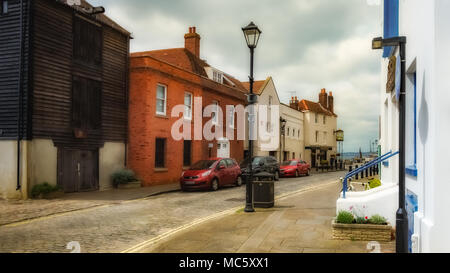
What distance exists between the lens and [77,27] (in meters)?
15.9

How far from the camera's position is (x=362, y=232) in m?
6.85

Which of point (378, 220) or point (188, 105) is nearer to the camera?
point (378, 220)

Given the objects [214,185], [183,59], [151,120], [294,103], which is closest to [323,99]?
[294,103]

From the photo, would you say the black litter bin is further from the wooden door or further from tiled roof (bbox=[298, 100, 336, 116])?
tiled roof (bbox=[298, 100, 336, 116])

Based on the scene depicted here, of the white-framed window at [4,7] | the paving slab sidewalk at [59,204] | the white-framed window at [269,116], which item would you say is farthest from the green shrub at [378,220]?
the white-framed window at [269,116]

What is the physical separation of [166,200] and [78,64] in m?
7.19

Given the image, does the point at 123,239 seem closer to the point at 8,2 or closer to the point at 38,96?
the point at 38,96

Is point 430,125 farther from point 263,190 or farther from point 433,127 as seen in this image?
point 263,190

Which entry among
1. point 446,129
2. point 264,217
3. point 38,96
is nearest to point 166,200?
point 264,217

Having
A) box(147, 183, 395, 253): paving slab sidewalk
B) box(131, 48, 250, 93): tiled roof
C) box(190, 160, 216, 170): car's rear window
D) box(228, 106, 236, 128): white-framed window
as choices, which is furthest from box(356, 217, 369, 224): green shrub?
box(228, 106, 236, 128): white-framed window

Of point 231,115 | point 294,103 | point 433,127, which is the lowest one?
point 433,127

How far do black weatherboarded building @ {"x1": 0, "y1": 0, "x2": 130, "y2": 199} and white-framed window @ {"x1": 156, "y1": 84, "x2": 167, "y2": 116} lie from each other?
2.26 meters

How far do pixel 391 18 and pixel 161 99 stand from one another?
14.5 m

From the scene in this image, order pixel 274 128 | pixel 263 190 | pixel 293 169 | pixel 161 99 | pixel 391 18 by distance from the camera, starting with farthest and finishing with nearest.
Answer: pixel 274 128 → pixel 293 169 → pixel 161 99 → pixel 263 190 → pixel 391 18
